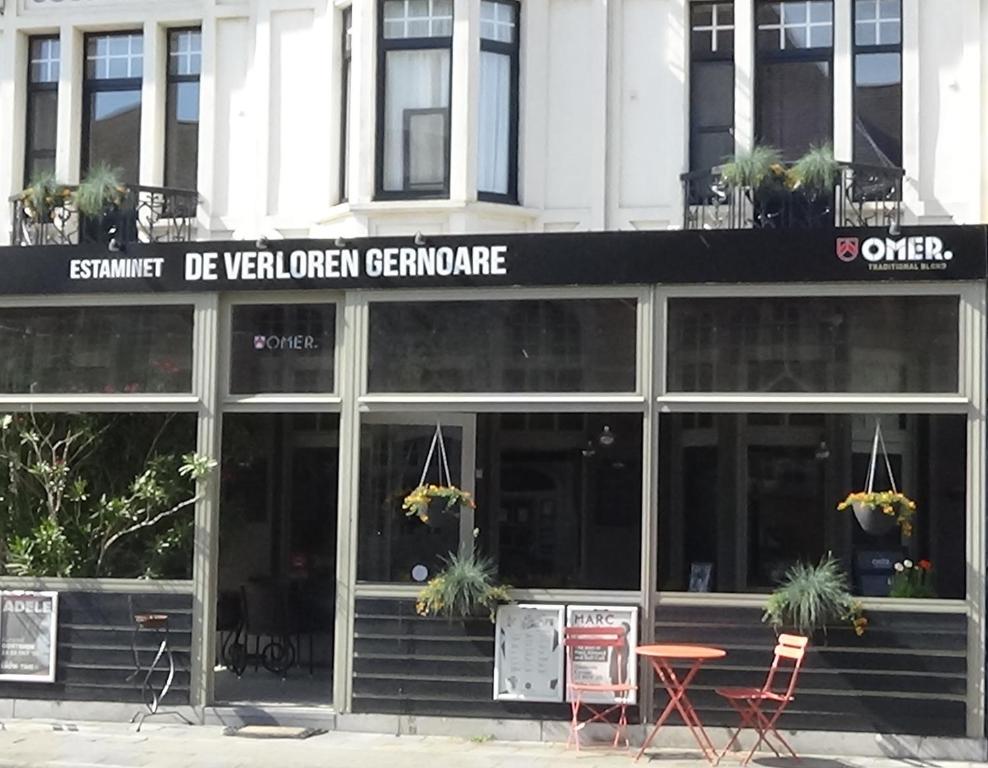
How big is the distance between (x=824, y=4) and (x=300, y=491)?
7648 mm

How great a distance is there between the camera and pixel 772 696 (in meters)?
11.1

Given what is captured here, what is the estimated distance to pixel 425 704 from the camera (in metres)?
12.4

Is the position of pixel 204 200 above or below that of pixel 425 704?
above

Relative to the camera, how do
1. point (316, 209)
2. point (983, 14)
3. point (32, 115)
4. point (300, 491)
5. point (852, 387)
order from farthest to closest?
point (300, 491), point (32, 115), point (316, 209), point (983, 14), point (852, 387)

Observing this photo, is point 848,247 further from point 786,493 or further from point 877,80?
point 786,493

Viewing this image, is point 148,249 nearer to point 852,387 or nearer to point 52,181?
point 52,181

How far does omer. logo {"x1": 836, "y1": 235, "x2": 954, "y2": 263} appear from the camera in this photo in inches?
459

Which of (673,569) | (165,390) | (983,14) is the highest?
(983,14)

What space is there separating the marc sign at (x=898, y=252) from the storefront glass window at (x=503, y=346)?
1827mm

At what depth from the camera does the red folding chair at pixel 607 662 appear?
469 inches

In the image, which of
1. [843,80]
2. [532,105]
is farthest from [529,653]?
[843,80]

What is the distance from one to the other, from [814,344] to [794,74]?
2.82 meters

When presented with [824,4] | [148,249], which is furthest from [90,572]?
[824,4]

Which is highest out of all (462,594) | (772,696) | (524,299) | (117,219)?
(117,219)
